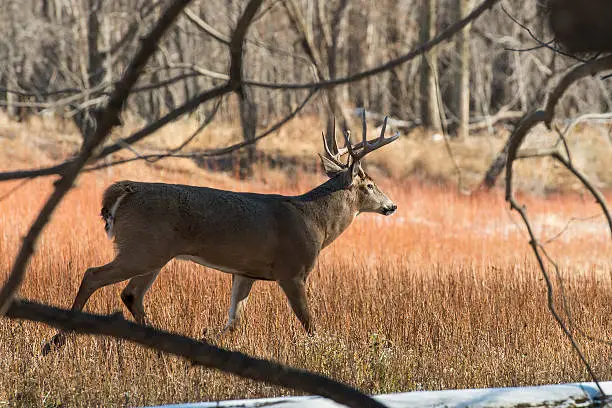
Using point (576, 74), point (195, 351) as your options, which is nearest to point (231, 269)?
point (195, 351)

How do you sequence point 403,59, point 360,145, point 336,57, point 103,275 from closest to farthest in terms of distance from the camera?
point 403,59, point 103,275, point 360,145, point 336,57

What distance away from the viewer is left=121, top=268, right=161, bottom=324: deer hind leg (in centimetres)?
617

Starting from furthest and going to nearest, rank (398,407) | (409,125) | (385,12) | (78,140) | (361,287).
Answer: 1. (385,12)
2. (409,125)
3. (78,140)
4. (361,287)
5. (398,407)

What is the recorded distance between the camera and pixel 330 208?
23.2 feet

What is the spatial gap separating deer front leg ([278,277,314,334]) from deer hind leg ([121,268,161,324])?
0.89 m

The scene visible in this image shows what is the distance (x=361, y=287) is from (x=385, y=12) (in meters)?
28.1

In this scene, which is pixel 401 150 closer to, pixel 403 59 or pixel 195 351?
pixel 403 59

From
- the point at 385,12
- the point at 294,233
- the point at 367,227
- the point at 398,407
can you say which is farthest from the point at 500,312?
the point at 385,12

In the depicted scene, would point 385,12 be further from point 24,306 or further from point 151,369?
point 24,306

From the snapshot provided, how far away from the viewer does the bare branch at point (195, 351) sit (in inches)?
76.2

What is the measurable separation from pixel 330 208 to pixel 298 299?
1.03 metres

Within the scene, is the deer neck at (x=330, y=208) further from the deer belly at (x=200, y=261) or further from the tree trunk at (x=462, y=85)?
the tree trunk at (x=462, y=85)

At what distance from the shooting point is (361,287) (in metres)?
7.58

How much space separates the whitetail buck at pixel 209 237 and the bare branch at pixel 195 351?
3.51m
